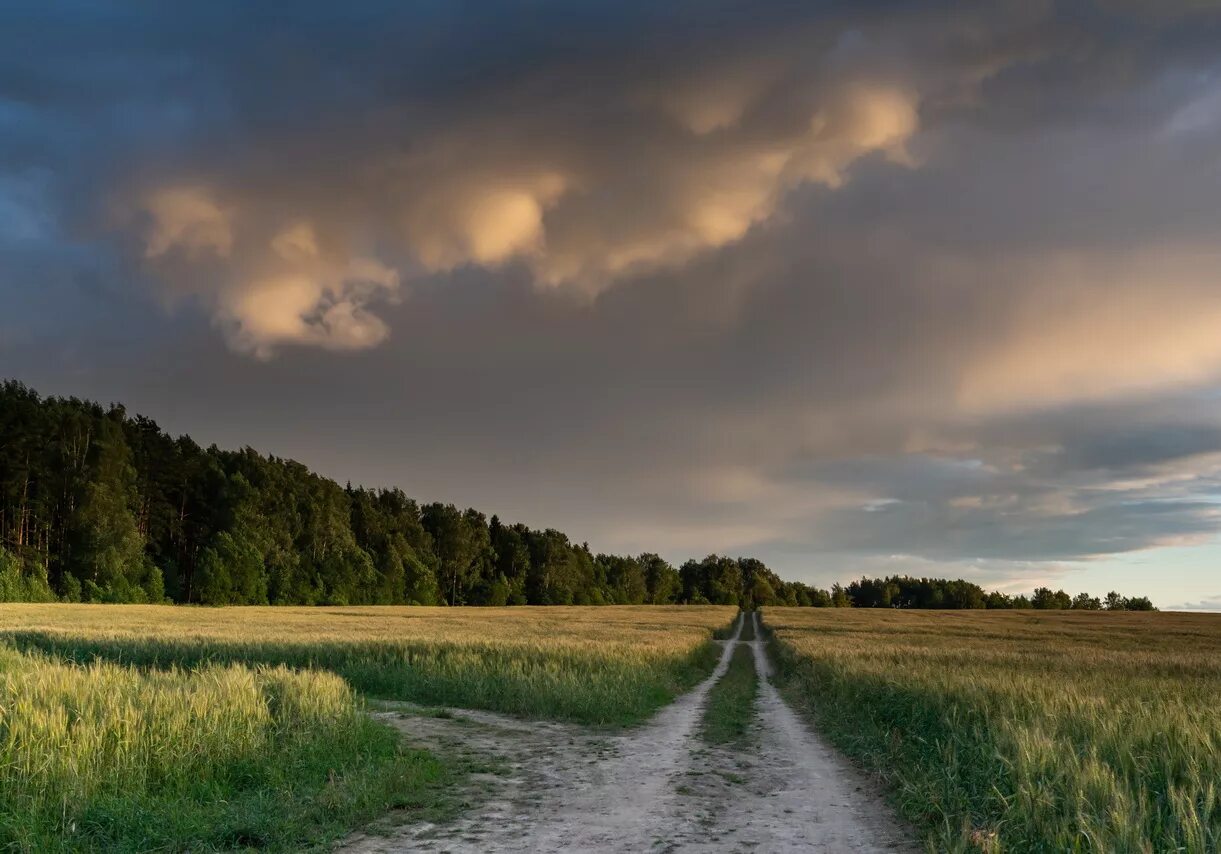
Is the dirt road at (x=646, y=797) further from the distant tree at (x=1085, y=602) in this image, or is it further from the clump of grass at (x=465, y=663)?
the distant tree at (x=1085, y=602)

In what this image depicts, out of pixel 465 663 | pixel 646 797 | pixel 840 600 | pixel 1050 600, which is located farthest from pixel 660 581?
pixel 646 797

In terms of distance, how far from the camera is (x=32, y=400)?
92.8 m

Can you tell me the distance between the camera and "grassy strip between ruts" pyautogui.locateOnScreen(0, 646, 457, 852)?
8055 millimetres

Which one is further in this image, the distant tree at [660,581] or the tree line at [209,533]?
the distant tree at [660,581]

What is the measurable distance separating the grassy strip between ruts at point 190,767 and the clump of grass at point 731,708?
257 inches

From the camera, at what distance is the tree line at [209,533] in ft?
267

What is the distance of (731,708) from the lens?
793 inches

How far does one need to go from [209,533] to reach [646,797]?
104m

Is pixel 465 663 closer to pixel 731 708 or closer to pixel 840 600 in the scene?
pixel 731 708

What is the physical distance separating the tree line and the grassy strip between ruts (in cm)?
7461

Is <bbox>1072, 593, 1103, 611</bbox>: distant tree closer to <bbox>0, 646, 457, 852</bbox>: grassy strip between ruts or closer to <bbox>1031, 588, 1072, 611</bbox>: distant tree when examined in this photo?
<bbox>1031, 588, 1072, 611</bbox>: distant tree

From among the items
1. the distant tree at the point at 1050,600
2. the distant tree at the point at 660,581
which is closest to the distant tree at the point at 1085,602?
the distant tree at the point at 1050,600

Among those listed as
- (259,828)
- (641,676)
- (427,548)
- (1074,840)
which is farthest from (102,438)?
(1074,840)

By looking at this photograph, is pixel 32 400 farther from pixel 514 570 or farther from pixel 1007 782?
pixel 1007 782
